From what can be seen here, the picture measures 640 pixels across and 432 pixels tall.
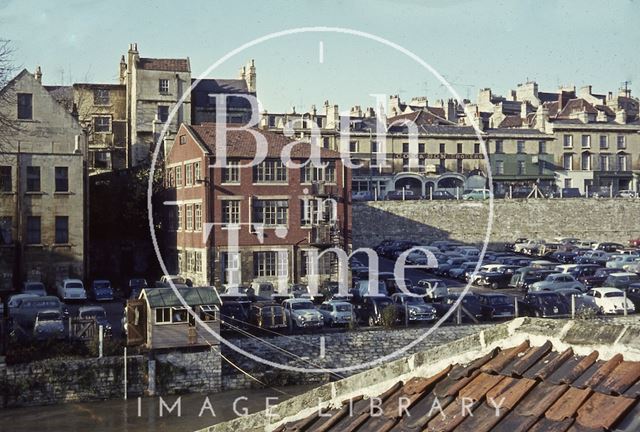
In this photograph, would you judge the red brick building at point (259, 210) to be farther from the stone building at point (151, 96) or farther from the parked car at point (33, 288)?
the stone building at point (151, 96)

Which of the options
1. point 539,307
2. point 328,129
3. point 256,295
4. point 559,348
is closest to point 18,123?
point 256,295

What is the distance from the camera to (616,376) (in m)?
4.84

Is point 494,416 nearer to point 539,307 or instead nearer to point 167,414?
point 167,414

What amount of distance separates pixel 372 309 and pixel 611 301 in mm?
10957

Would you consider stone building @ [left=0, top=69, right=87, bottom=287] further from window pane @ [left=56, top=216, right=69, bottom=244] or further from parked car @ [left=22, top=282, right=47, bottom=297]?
parked car @ [left=22, top=282, right=47, bottom=297]

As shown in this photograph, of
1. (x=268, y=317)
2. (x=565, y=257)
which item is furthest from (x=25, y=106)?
(x=565, y=257)

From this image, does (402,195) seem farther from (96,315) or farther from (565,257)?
(96,315)

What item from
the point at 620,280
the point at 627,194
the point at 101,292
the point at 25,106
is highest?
the point at 25,106

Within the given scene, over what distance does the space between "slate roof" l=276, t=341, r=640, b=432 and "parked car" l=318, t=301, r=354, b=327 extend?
25.7 m

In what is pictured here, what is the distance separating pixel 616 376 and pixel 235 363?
23506 millimetres

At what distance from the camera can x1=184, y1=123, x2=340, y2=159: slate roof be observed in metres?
41.7

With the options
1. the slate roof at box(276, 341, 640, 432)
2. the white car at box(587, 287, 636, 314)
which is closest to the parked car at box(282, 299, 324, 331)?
the white car at box(587, 287, 636, 314)

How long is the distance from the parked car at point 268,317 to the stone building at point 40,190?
50.2 feet

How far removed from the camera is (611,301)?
35.4m
